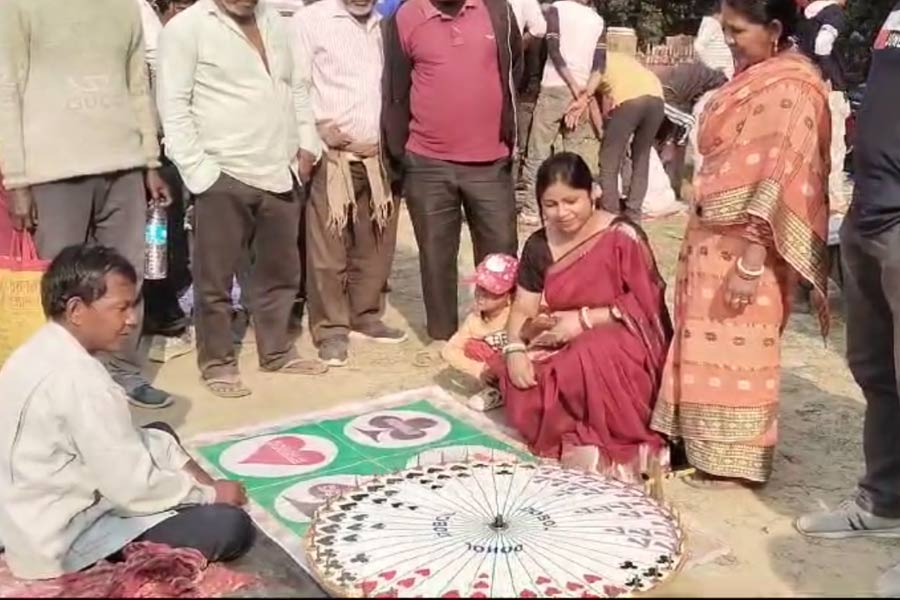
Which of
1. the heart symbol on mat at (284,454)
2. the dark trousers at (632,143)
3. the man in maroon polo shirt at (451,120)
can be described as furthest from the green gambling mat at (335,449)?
the dark trousers at (632,143)

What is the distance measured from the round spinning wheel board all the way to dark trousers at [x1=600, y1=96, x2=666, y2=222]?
424cm

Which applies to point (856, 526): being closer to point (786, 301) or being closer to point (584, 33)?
point (786, 301)

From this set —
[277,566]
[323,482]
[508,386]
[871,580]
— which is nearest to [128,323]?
[277,566]

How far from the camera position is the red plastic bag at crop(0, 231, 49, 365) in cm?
429

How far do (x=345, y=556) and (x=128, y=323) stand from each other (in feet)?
2.73

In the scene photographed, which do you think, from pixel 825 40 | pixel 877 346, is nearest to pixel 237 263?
pixel 877 346

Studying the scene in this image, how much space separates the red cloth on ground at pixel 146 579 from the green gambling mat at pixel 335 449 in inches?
20.6

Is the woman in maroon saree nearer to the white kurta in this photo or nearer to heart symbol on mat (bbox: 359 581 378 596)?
heart symbol on mat (bbox: 359 581 378 596)

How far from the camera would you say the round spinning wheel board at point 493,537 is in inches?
118

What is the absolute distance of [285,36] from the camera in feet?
15.6

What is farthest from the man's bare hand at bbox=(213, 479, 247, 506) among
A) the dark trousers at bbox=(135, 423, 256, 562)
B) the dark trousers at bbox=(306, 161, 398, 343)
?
the dark trousers at bbox=(306, 161, 398, 343)

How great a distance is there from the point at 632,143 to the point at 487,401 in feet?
11.7

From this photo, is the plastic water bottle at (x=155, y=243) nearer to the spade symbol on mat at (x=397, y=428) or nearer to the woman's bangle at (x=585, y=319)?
the spade symbol on mat at (x=397, y=428)

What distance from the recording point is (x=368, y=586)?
9.77ft
